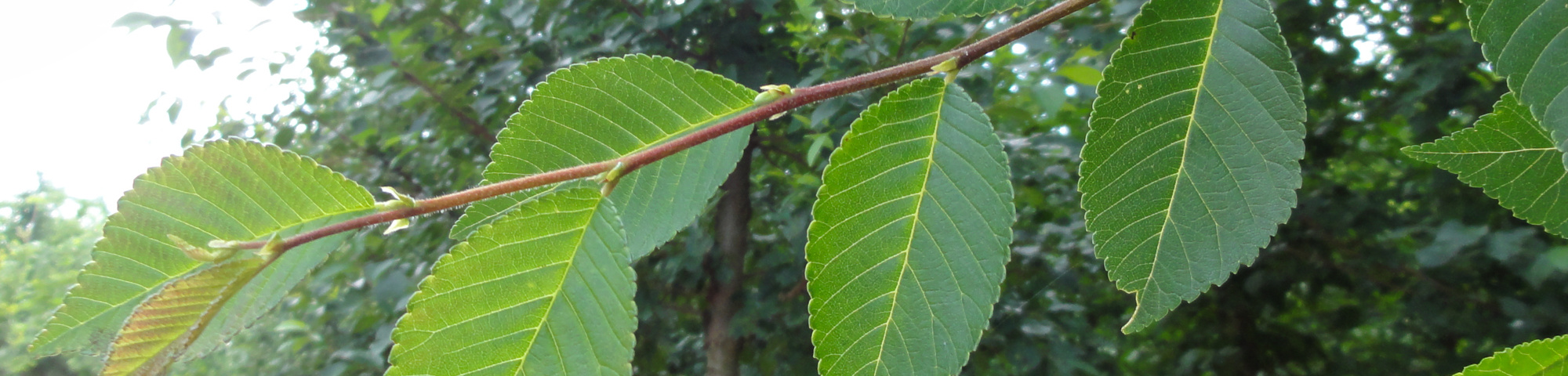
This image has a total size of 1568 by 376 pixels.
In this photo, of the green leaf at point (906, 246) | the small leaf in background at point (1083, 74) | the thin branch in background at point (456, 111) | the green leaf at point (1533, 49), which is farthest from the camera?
the thin branch in background at point (456, 111)

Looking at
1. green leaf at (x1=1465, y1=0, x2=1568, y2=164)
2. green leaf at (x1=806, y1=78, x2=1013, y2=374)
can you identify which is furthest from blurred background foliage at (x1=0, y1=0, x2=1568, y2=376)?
green leaf at (x1=1465, y1=0, x2=1568, y2=164)

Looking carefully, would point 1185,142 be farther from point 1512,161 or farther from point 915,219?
point 1512,161

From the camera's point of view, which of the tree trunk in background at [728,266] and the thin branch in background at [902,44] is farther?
the tree trunk in background at [728,266]

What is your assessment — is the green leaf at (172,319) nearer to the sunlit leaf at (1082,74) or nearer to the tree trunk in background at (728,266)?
the sunlit leaf at (1082,74)

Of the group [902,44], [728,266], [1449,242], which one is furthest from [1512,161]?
[728,266]

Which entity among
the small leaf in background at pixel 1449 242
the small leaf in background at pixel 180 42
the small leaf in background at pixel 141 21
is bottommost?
the small leaf in background at pixel 1449 242

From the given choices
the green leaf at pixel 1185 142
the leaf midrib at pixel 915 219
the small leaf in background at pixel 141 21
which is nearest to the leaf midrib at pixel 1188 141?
the green leaf at pixel 1185 142
